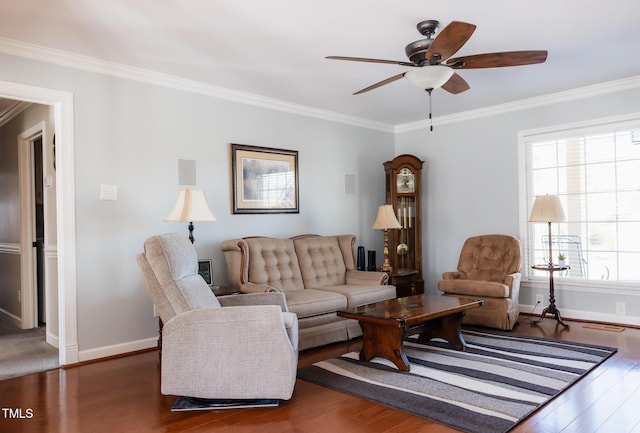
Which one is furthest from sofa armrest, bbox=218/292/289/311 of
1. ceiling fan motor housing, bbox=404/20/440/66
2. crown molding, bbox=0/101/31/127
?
crown molding, bbox=0/101/31/127

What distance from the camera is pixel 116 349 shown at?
13.2ft

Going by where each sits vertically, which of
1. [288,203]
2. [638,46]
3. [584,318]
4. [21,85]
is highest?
[638,46]

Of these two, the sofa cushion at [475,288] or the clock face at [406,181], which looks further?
the clock face at [406,181]

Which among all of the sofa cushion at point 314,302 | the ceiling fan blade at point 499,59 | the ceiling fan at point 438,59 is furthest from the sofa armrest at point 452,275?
the ceiling fan blade at point 499,59

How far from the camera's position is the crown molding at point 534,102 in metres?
4.82

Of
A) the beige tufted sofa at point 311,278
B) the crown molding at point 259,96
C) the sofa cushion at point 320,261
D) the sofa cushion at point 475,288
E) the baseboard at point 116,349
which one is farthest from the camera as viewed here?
the sofa cushion at point 320,261

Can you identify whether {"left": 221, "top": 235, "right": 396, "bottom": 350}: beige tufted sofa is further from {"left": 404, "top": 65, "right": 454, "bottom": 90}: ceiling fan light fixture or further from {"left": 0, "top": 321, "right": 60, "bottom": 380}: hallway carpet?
{"left": 404, "top": 65, "right": 454, "bottom": 90}: ceiling fan light fixture

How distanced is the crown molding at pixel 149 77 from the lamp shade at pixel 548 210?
2.46 m

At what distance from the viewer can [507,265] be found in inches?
201

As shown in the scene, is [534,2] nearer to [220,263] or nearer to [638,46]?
[638,46]

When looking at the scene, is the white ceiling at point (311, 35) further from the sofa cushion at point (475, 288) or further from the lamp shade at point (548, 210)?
the sofa cushion at point (475, 288)

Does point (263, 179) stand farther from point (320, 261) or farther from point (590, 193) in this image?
point (590, 193)

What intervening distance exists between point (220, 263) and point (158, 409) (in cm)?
205

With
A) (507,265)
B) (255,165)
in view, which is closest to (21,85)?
(255,165)
